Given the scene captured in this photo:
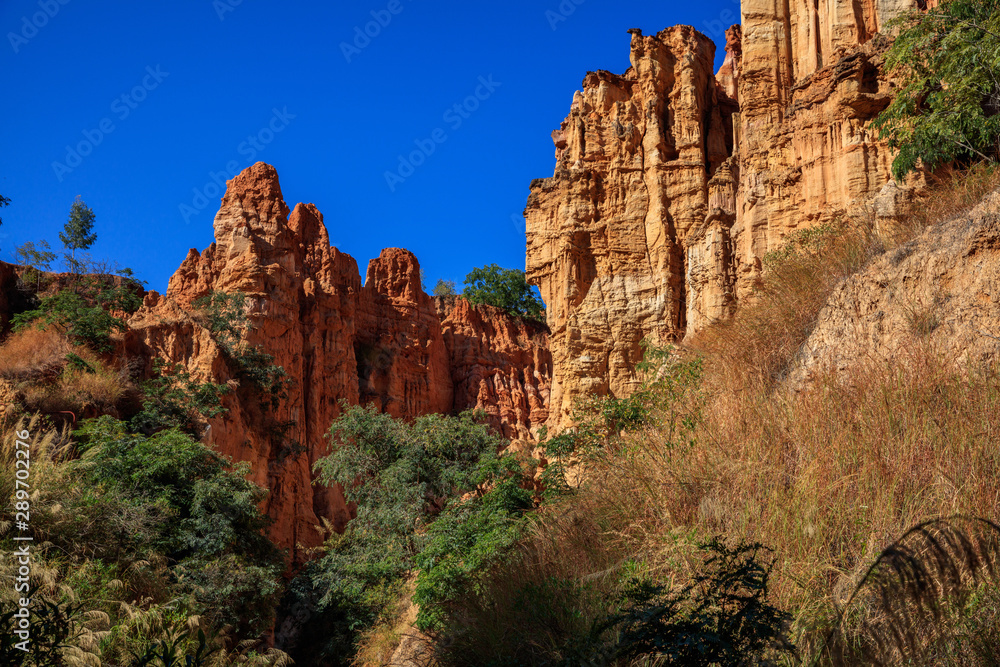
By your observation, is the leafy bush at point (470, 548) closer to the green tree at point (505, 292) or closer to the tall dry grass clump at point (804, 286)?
the tall dry grass clump at point (804, 286)

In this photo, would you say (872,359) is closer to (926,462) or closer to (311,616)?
(926,462)

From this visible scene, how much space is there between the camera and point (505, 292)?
52.5 metres

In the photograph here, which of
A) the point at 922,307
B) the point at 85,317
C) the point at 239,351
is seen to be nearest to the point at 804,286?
the point at 922,307

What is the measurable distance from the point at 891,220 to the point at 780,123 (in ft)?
20.8

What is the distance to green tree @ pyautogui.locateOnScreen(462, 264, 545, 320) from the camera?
2053 inches

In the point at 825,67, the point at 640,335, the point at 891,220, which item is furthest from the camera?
the point at 640,335

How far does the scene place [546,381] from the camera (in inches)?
1817

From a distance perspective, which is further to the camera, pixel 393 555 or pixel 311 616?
pixel 311 616

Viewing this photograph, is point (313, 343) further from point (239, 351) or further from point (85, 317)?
point (85, 317)

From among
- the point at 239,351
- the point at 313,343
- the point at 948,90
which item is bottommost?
the point at 239,351

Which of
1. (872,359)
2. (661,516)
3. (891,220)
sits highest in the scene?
(891,220)

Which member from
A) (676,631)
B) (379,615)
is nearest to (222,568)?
(379,615)

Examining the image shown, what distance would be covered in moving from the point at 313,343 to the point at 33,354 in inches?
774

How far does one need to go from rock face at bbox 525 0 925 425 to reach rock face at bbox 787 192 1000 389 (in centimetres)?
576
